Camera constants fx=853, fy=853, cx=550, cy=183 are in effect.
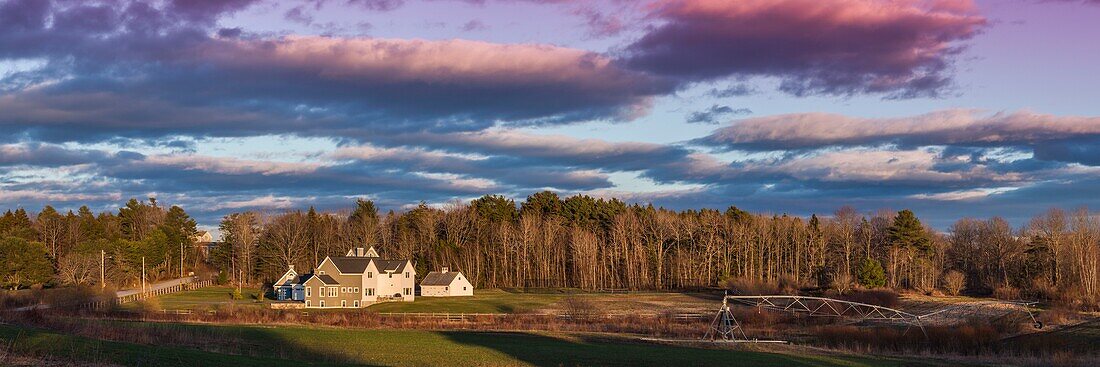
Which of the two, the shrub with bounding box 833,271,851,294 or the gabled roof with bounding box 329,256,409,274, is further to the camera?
the gabled roof with bounding box 329,256,409,274

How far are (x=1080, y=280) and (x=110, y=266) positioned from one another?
396ft

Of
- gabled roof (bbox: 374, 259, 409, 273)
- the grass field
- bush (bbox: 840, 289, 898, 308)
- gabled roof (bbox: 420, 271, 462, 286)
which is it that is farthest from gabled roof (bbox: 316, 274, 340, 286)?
bush (bbox: 840, 289, 898, 308)

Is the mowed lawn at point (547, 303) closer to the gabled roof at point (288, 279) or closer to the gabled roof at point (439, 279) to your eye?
the gabled roof at point (439, 279)

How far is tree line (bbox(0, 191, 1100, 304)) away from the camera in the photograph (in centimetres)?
11662

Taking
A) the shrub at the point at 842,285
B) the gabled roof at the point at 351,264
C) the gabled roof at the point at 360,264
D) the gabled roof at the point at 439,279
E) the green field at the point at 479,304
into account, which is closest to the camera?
the green field at the point at 479,304

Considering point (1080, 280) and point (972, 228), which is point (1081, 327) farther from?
point (972, 228)

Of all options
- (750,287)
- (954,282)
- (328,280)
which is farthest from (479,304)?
(954,282)

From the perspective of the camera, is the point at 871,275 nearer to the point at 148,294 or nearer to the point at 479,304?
the point at 479,304

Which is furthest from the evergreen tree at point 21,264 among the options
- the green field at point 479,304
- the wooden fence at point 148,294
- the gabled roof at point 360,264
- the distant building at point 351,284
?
the green field at point 479,304

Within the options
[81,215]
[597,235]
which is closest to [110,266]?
[81,215]

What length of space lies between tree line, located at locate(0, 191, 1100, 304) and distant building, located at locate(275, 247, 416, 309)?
1783cm

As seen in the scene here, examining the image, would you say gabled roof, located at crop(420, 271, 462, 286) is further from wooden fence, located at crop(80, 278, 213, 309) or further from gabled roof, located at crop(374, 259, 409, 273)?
wooden fence, located at crop(80, 278, 213, 309)

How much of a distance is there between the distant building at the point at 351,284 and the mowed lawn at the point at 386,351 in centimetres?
4206

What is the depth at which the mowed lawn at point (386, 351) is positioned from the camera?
27.0 meters
